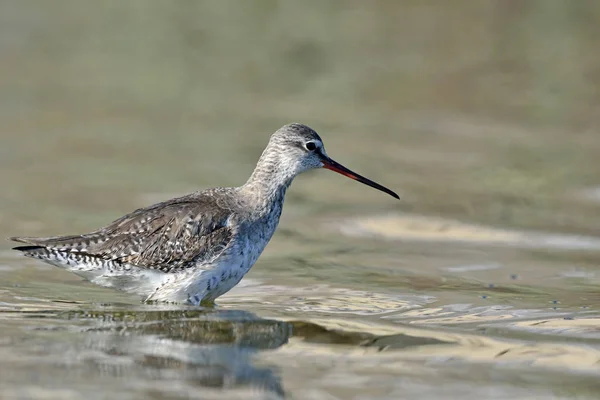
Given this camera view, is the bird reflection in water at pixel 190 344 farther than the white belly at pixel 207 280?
No

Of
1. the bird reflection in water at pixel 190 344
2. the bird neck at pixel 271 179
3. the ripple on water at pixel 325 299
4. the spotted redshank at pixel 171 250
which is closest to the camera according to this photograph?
the bird reflection in water at pixel 190 344

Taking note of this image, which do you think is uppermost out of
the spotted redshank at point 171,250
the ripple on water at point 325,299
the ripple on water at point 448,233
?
the ripple on water at point 448,233

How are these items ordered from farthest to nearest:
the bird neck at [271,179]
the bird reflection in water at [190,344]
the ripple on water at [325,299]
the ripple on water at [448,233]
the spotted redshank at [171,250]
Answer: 1. the ripple on water at [448,233]
2. the bird neck at [271,179]
3. the spotted redshank at [171,250]
4. the ripple on water at [325,299]
5. the bird reflection in water at [190,344]

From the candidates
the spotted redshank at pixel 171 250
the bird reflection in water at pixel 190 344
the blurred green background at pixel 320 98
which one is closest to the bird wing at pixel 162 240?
the spotted redshank at pixel 171 250

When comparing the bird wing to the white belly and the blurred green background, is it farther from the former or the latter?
the blurred green background

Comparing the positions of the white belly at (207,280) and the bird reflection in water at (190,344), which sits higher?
the white belly at (207,280)

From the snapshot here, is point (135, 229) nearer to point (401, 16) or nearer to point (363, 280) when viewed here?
point (363, 280)

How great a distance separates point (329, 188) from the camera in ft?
48.9

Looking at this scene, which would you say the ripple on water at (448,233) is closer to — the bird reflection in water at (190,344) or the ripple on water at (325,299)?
the ripple on water at (325,299)

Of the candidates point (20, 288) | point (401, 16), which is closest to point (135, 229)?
point (20, 288)

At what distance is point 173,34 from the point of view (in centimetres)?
2184

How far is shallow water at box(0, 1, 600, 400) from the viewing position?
8.16 m

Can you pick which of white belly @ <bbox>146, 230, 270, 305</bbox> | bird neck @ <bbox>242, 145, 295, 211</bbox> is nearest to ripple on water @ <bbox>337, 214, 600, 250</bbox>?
bird neck @ <bbox>242, 145, 295, 211</bbox>

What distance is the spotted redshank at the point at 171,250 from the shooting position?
10273mm
